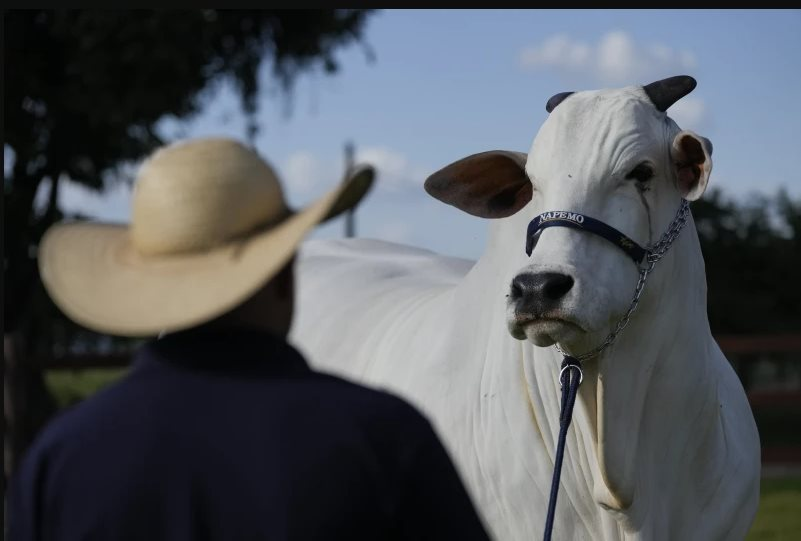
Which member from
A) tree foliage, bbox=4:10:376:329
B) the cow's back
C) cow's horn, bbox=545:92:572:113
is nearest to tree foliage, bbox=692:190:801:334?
tree foliage, bbox=4:10:376:329

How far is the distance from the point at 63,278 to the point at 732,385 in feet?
9.68

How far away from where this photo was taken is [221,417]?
1876 millimetres

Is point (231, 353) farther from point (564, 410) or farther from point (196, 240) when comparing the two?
point (564, 410)

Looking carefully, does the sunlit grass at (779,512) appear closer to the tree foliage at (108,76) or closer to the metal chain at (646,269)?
the metal chain at (646,269)

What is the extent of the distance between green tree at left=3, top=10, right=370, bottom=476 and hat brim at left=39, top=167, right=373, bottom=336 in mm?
11594

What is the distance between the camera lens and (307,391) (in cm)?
190

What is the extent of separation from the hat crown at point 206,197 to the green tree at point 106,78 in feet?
38.4

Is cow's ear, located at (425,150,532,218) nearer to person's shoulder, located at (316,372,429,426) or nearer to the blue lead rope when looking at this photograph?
the blue lead rope

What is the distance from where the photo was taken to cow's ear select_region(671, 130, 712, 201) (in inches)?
149

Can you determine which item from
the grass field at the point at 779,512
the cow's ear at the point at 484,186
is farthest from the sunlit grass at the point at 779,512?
the cow's ear at the point at 484,186

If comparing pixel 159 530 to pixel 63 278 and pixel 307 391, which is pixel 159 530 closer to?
pixel 307 391

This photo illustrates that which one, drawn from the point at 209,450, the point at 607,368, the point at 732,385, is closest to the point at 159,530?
the point at 209,450

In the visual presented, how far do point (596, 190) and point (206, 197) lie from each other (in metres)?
1.94

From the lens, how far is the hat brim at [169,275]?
74.7 inches
